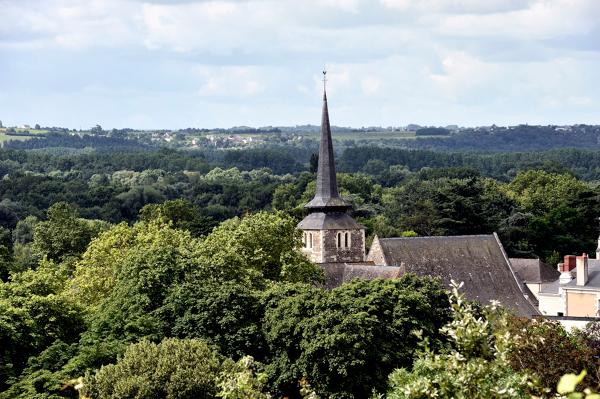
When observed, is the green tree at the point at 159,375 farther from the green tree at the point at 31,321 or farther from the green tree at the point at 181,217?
the green tree at the point at 181,217

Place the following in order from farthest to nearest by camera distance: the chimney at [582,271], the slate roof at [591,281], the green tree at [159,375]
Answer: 1. the chimney at [582,271]
2. the slate roof at [591,281]
3. the green tree at [159,375]

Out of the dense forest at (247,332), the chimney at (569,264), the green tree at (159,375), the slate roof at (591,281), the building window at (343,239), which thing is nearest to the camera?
the dense forest at (247,332)

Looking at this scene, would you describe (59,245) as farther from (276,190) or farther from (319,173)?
(276,190)

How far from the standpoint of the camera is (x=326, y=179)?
52.8 metres

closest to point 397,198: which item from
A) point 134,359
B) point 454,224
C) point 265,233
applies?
point 454,224

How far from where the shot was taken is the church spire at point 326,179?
51.5m

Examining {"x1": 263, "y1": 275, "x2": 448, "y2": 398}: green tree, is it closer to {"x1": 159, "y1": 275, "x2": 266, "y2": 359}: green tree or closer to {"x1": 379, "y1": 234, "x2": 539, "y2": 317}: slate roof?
{"x1": 159, "y1": 275, "x2": 266, "y2": 359}: green tree

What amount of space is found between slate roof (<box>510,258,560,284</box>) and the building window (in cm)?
1178

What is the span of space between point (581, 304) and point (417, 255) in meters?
7.63

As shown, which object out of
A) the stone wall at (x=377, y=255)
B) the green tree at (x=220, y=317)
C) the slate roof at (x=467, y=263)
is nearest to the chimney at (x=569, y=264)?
the slate roof at (x=467, y=263)

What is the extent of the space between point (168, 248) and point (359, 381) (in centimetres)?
956

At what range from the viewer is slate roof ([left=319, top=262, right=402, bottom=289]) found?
4756 centimetres

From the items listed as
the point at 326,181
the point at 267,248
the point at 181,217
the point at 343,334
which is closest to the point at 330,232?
the point at 326,181

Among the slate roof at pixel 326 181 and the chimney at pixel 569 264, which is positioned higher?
the slate roof at pixel 326 181
